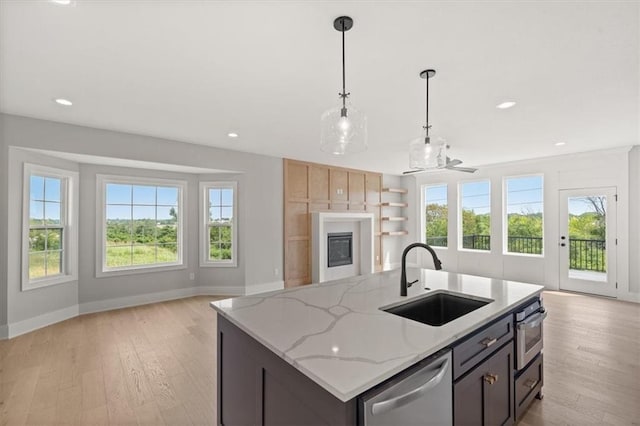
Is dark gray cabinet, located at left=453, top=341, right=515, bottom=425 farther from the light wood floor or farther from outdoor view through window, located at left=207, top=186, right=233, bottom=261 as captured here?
outdoor view through window, located at left=207, top=186, right=233, bottom=261

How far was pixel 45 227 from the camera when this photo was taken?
395cm

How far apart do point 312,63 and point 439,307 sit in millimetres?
2061

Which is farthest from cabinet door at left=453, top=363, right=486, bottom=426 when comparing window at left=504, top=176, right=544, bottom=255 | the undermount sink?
window at left=504, top=176, right=544, bottom=255

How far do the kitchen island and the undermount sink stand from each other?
0.04m

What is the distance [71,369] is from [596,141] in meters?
7.32

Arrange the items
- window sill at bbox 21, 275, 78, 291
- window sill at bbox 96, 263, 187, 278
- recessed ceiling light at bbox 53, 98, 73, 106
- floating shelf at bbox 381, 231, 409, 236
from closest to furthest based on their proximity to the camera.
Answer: recessed ceiling light at bbox 53, 98, 73, 106
window sill at bbox 21, 275, 78, 291
window sill at bbox 96, 263, 187, 278
floating shelf at bbox 381, 231, 409, 236

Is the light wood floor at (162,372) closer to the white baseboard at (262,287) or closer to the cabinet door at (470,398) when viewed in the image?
the cabinet door at (470,398)

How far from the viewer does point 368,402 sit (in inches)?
37.8

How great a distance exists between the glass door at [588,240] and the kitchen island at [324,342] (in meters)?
4.61

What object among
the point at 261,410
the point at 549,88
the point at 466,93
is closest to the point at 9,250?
the point at 261,410

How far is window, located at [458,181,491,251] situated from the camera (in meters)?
6.73

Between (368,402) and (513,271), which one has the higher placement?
(368,402)

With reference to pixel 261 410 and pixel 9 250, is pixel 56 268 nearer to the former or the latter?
pixel 9 250

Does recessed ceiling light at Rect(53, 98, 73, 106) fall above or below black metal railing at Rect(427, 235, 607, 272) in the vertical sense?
above
